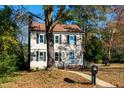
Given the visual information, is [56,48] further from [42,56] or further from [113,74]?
[113,74]

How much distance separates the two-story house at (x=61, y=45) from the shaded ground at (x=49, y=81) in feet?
25.5

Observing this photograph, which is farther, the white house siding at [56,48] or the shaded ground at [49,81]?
the white house siding at [56,48]

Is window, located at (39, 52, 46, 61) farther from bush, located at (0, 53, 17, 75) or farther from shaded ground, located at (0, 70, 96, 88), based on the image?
bush, located at (0, 53, 17, 75)

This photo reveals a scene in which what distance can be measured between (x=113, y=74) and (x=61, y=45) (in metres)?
9.27

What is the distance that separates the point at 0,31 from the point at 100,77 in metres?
6.77

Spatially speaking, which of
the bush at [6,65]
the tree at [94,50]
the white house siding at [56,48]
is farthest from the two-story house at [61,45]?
the bush at [6,65]

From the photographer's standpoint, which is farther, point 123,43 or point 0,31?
point 123,43

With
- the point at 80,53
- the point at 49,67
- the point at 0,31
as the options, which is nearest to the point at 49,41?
the point at 49,67

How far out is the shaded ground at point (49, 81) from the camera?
16.9m

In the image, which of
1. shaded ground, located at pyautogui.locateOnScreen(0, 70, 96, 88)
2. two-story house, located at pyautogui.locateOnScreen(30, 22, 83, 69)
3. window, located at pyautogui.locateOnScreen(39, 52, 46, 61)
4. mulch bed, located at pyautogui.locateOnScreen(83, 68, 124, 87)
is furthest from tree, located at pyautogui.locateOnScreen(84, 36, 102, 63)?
window, located at pyautogui.locateOnScreen(39, 52, 46, 61)

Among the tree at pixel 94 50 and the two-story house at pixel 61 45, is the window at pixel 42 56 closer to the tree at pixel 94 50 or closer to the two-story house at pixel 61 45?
the two-story house at pixel 61 45

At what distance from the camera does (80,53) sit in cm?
2842
